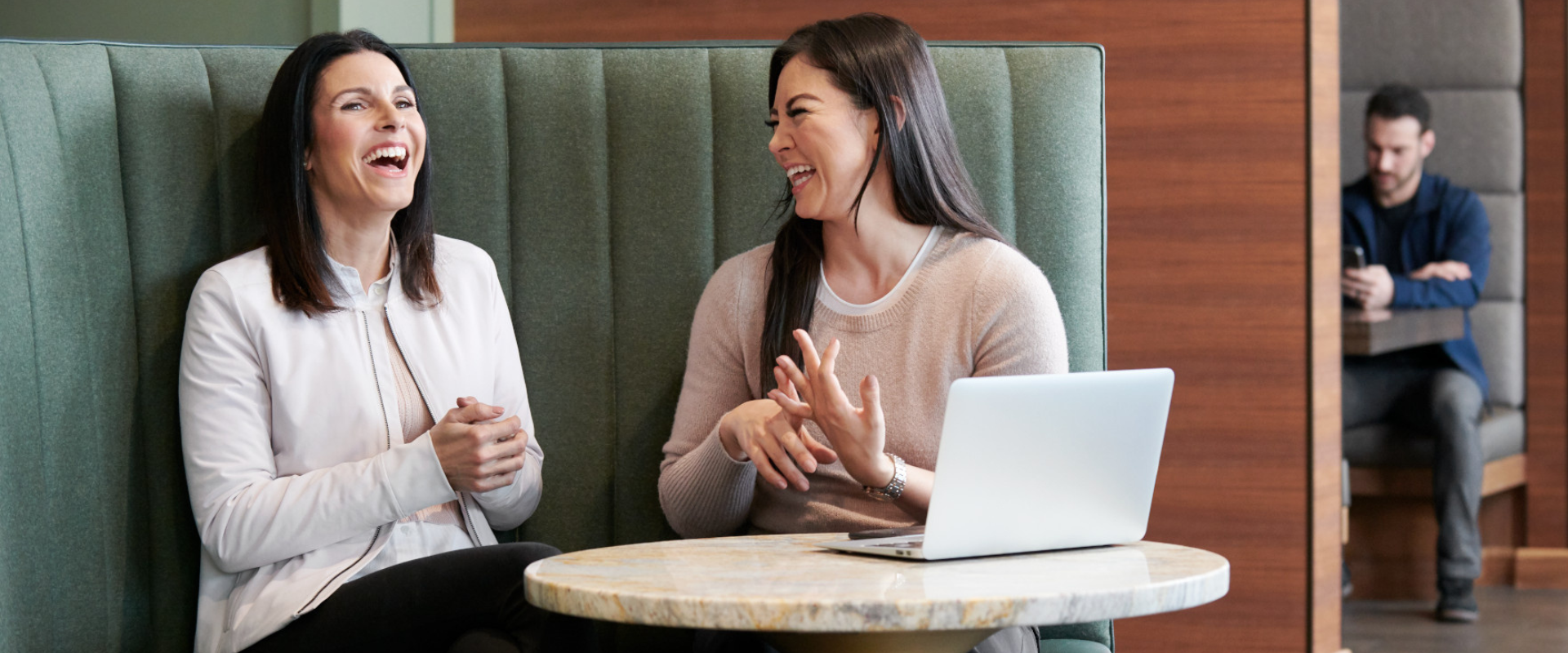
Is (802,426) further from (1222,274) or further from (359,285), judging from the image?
(1222,274)

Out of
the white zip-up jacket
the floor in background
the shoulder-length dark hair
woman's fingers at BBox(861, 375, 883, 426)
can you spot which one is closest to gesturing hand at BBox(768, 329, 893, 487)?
woman's fingers at BBox(861, 375, 883, 426)

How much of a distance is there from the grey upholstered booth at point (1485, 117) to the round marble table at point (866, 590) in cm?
338

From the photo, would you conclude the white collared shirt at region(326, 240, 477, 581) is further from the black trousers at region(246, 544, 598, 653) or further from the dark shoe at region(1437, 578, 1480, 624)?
the dark shoe at region(1437, 578, 1480, 624)

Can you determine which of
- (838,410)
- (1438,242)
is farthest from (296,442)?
(1438,242)

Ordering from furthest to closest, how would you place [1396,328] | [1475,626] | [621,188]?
1. [1475,626]
2. [1396,328]
3. [621,188]

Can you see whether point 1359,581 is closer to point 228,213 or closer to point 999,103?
point 999,103

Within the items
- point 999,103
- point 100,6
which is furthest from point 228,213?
point 100,6

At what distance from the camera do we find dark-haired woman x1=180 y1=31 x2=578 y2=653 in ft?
5.19

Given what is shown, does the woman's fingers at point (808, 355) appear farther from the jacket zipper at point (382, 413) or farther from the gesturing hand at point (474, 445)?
the jacket zipper at point (382, 413)

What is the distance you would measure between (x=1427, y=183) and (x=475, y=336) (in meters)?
3.21

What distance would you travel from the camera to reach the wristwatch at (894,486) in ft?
4.96

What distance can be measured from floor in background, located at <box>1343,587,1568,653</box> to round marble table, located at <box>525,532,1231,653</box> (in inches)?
92.2

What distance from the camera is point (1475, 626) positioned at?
3.51m

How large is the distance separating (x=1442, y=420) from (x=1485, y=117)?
1.17 meters
